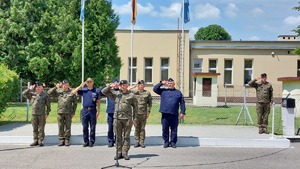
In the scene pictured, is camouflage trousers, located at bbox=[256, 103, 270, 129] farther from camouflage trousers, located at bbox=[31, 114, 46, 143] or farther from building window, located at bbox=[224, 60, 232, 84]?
building window, located at bbox=[224, 60, 232, 84]

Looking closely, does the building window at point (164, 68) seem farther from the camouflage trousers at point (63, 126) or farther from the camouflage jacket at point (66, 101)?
the camouflage trousers at point (63, 126)

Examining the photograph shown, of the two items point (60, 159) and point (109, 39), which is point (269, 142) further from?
point (109, 39)

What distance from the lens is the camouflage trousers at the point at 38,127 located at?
11.5 m

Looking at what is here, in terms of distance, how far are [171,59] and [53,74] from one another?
11.5m

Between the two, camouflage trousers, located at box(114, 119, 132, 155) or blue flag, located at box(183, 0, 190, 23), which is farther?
blue flag, located at box(183, 0, 190, 23)

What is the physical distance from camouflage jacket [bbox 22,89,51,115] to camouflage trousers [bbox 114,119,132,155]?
10.2 ft

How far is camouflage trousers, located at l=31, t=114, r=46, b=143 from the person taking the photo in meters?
11.5

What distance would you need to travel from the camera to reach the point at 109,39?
31.5m

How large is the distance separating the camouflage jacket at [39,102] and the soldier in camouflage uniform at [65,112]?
441mm

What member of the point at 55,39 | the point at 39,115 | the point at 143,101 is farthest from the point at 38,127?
the point at 55,39

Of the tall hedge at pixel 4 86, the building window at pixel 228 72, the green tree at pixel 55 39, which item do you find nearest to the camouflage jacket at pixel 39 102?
the tall hedge at pixel 4 86

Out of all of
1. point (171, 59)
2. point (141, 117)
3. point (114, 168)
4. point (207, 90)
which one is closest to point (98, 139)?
point (141, 117)

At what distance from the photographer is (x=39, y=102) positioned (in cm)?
1163

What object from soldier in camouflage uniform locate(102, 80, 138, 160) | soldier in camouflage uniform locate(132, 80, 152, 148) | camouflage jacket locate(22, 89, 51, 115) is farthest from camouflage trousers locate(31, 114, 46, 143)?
soldier in camouflage uniform locate(102, 80, 138, 160)
